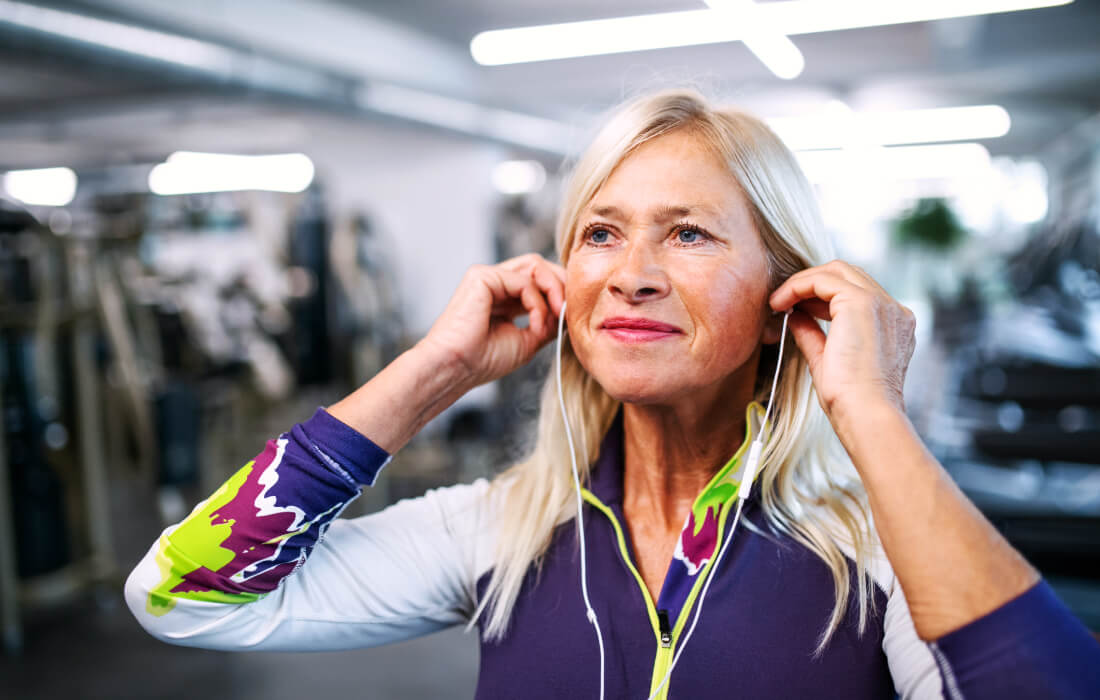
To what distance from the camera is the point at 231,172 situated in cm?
1015

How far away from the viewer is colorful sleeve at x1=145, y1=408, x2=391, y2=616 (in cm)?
108

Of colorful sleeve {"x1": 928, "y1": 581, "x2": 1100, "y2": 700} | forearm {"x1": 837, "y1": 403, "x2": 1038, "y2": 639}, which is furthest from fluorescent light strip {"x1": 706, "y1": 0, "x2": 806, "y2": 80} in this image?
→ colorful sleeve {"x1": 928, "y1": 581, "x2": 1100, "y2": 700}

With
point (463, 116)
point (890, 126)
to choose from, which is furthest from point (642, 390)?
point (890, 126)

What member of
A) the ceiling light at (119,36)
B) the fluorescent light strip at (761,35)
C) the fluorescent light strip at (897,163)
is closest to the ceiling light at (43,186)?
the ceiling light at (119,36)

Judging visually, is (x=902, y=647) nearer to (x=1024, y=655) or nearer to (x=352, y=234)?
(x=1024, y=655)

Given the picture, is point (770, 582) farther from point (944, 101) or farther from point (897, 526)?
point (944, 101)

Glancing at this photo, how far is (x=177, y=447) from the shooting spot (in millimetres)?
4500

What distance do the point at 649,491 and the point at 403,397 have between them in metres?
0.41

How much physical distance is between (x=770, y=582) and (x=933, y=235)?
41.3 feet

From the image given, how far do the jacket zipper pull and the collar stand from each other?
15 cm

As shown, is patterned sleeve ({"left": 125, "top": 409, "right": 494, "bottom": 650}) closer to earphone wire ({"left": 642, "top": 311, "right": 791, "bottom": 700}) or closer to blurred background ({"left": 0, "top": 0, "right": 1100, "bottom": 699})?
earphone wire ({"left": 642, "top": 311, "right": 791, "bottom": 700})

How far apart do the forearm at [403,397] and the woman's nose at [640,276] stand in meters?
0.30

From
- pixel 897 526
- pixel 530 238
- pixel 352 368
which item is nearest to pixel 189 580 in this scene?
pixel 897 526

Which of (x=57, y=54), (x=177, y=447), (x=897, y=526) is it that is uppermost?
(x=57, y=54)
